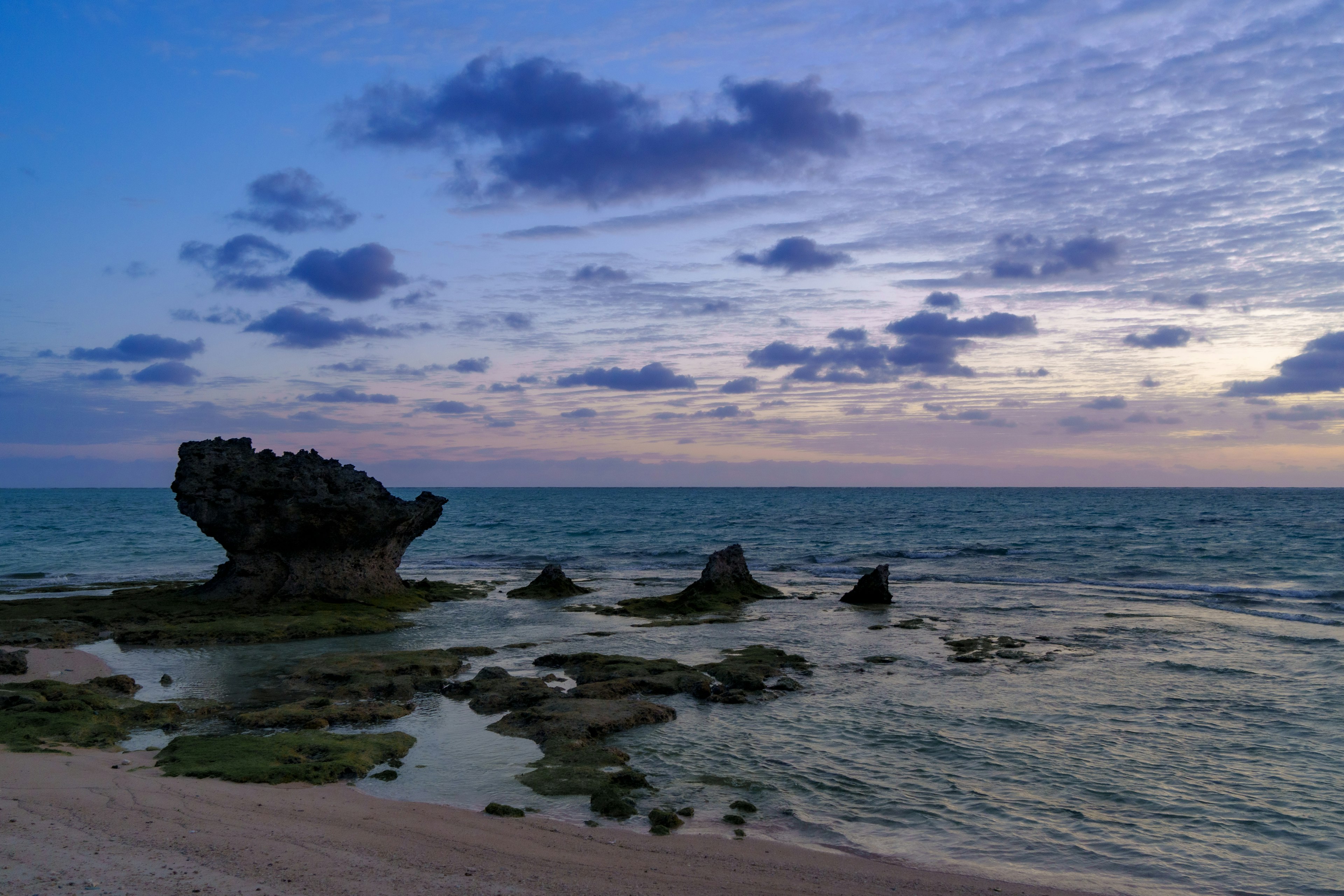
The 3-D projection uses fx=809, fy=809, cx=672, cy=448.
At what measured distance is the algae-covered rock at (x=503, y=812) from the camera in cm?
848

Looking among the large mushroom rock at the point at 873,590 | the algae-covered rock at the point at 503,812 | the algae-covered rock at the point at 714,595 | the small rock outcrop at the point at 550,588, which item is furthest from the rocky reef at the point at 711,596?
the algae-covered rock at the point at 503,812

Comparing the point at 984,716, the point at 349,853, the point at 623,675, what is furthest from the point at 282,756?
the point at 984,716

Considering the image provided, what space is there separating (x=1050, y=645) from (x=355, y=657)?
1548 cm

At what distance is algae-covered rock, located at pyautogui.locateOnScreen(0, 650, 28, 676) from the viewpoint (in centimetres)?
1465

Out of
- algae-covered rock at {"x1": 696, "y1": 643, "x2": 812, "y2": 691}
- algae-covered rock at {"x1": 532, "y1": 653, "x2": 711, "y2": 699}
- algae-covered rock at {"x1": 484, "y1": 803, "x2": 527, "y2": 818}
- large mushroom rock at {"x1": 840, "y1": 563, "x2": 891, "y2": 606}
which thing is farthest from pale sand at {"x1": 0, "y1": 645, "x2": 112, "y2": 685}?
large mushroom rock at {"x1": 840, "y1": 563, "x2": 891, "y2": 606}

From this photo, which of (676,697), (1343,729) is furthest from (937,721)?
(1343,729)

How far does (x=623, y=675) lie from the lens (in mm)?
14867

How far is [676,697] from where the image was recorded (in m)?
13.9

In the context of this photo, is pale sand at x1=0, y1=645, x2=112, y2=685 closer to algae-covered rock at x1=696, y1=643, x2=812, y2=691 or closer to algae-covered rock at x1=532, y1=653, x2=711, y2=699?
algae-covered rock at x1=532, y1=653, x2=711, y2=699

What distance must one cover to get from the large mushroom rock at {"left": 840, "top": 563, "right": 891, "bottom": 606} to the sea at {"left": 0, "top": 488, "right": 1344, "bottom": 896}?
1.68ft

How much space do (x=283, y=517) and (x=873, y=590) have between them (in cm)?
1807

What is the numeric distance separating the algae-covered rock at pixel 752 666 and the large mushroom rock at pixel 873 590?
8.99m

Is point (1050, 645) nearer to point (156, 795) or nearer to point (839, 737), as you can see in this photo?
point (839, 737)

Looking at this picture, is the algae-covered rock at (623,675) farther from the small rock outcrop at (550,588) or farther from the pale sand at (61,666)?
the small rock outcrop at (550,588)
